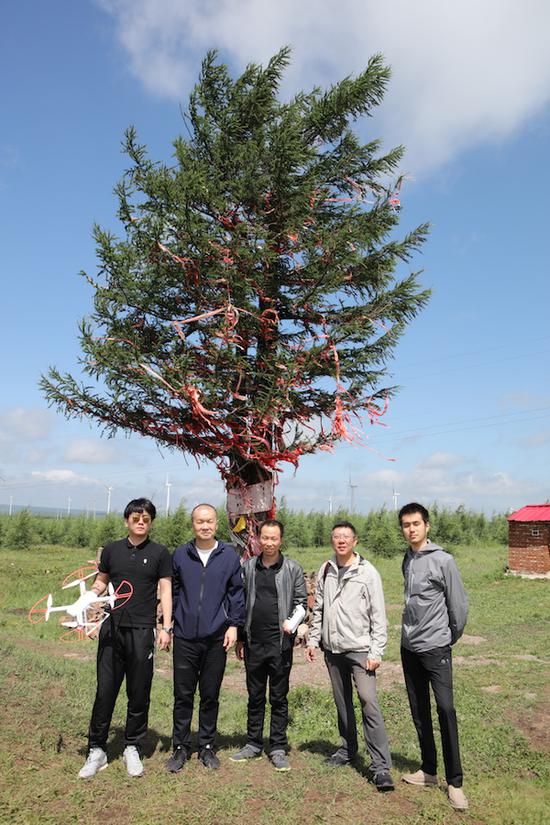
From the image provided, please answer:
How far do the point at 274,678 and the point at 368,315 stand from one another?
533 centimetres

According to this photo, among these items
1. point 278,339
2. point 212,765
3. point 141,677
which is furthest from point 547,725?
point 278,339

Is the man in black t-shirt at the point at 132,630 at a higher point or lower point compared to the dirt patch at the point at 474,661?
higher

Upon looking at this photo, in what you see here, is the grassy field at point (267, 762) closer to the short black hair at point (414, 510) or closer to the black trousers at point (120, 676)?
the black trousers at point (120, 676)

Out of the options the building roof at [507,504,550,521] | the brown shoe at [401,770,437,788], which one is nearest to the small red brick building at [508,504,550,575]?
the building roof at [507,504,550,521]

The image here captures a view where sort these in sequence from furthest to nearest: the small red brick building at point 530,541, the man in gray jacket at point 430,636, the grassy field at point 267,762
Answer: the small red brick building at point 530,541 → the man in gray jacket at point 430,636 → the grassy field at point 267,762

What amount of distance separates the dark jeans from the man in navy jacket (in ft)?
0.90

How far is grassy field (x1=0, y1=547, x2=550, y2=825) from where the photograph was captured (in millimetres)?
4121

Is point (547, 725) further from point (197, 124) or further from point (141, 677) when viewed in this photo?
point (197, 124)

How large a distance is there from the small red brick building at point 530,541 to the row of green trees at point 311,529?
1148cm

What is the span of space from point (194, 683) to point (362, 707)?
140 centimetres

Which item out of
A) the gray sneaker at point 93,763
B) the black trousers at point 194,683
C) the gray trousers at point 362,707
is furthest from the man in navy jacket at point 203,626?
the gray trousers at point 362,707

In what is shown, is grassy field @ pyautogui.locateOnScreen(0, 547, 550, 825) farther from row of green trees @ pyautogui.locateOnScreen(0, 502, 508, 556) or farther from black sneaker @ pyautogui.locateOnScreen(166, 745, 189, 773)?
row of green trees @ pyautogui.locateOnScreen(0, 502, 508, 556)

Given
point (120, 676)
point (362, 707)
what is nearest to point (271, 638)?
point (362, 707)

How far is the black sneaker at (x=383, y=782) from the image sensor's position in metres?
4.47
